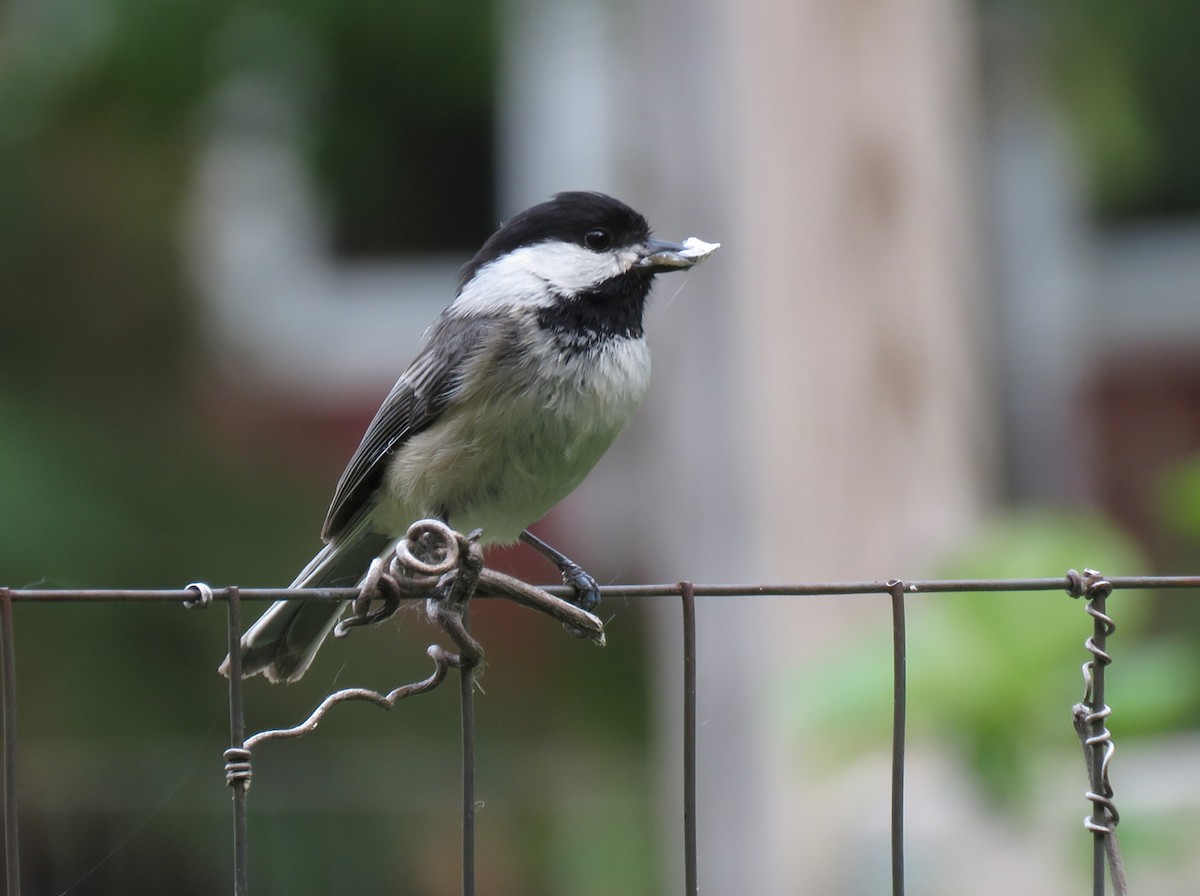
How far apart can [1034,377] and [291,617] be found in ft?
12.2

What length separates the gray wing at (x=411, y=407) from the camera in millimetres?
2484

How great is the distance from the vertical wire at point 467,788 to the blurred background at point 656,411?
1.21m

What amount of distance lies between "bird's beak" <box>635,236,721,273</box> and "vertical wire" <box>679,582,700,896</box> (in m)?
1.09

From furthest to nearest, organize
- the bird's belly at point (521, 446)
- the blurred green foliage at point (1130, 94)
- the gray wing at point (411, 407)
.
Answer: the blurred green foliage at point (1130, 94)
the gray wing at point (411, 407)
the bird's belly at point (521, 446)

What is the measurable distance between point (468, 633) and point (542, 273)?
1.12 metres

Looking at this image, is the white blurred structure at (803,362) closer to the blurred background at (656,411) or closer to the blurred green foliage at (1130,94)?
the blurred background at (656,411)

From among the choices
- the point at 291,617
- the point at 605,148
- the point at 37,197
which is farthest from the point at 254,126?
the point at 291,617

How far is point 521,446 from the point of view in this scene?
93.1 inches

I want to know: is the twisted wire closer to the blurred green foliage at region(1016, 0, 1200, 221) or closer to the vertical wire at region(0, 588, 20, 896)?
the vertical wire at region(0, 588, 20, 896)

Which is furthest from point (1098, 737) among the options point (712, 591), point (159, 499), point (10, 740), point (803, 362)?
point (159, 499)

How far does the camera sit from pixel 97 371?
412 centimetres

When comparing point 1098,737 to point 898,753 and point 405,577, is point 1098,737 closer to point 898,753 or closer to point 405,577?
point 898,753

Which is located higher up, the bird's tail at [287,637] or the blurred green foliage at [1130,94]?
the blurred green foliage at [1130,94]

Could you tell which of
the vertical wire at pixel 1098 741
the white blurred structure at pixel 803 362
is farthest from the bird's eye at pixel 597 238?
the vertical wire at pixel 1098 741
